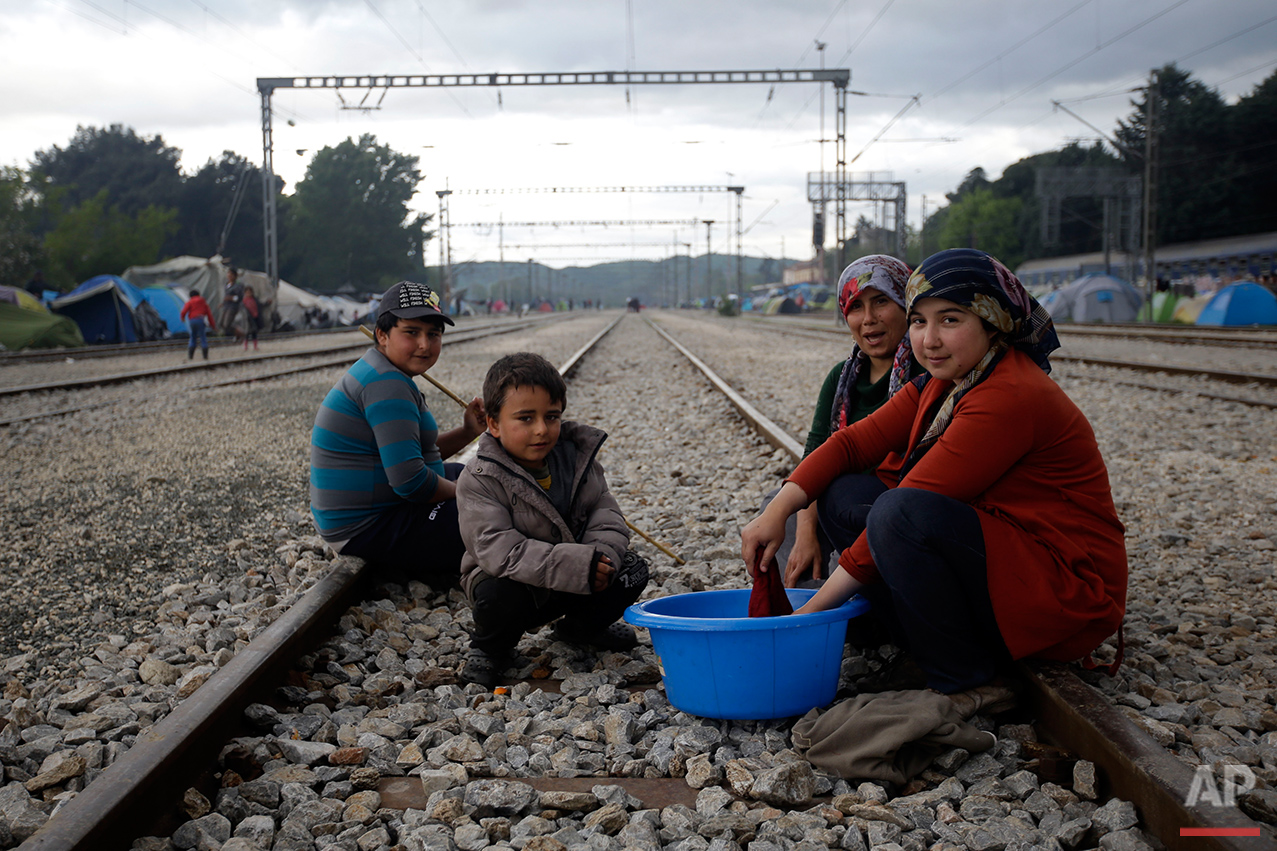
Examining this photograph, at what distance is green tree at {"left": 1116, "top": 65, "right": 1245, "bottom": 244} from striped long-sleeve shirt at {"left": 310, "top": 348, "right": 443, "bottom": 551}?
179 ft

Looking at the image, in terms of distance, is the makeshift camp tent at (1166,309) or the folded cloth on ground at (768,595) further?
the makeshift camp tent at (1166,309)

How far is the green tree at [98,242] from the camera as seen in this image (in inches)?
1543

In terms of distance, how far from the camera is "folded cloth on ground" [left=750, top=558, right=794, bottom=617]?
2.64 metres

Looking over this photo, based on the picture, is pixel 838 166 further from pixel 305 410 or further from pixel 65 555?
pixel 65 555

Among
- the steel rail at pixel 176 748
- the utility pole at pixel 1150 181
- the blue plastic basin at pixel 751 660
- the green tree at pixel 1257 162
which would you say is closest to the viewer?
the steel rail at pixel 176 748

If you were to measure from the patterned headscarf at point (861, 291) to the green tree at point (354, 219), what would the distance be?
200ft

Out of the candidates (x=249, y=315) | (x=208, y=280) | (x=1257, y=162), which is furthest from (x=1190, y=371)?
(x=1257, y=162)

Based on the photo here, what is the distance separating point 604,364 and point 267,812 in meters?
14.6

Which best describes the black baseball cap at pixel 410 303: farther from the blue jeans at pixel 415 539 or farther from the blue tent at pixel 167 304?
the blue tent at pixel 167 304

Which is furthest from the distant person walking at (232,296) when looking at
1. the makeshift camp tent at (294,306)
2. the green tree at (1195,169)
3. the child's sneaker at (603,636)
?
the green tree at (1195,169)

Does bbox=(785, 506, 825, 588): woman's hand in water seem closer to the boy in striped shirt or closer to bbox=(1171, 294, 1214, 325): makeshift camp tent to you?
the boy in striped shirt

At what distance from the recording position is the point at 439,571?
12.4 feet

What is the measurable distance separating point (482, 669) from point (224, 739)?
756 millimetres

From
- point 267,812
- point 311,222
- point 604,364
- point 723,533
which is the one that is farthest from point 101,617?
point 311,222
